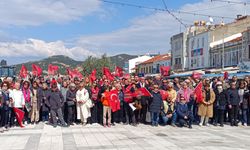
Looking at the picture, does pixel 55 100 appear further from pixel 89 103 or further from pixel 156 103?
pixel 156 103

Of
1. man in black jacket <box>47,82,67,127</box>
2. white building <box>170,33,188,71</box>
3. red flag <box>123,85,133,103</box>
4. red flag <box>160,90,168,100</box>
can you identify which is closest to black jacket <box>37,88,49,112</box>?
man in black jacket <box>47,82,67,127</box>

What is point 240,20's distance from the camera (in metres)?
50.9

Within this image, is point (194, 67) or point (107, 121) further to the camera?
point (194, 67)

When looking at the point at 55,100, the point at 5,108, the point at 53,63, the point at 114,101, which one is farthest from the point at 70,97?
the point at 53,63

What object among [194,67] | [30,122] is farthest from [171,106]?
[194,67]

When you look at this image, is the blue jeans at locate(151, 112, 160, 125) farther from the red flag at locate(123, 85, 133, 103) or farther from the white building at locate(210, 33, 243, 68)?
the white building at locate(210, 33, 243, 68)

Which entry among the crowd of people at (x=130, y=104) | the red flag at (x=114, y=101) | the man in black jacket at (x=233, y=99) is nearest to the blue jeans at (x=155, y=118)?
the crowd of people at (x=130, y=104)

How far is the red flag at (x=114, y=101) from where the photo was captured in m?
14.7

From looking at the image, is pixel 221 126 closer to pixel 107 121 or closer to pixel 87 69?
pixel 107 121

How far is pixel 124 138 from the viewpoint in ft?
39.1

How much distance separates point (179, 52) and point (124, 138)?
52863 millimetres

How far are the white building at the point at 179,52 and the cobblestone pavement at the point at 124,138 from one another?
47.6m

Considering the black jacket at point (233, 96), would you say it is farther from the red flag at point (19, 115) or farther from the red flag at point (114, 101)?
the red flag at point (19, 115)

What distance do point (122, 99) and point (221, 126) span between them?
416 cm
